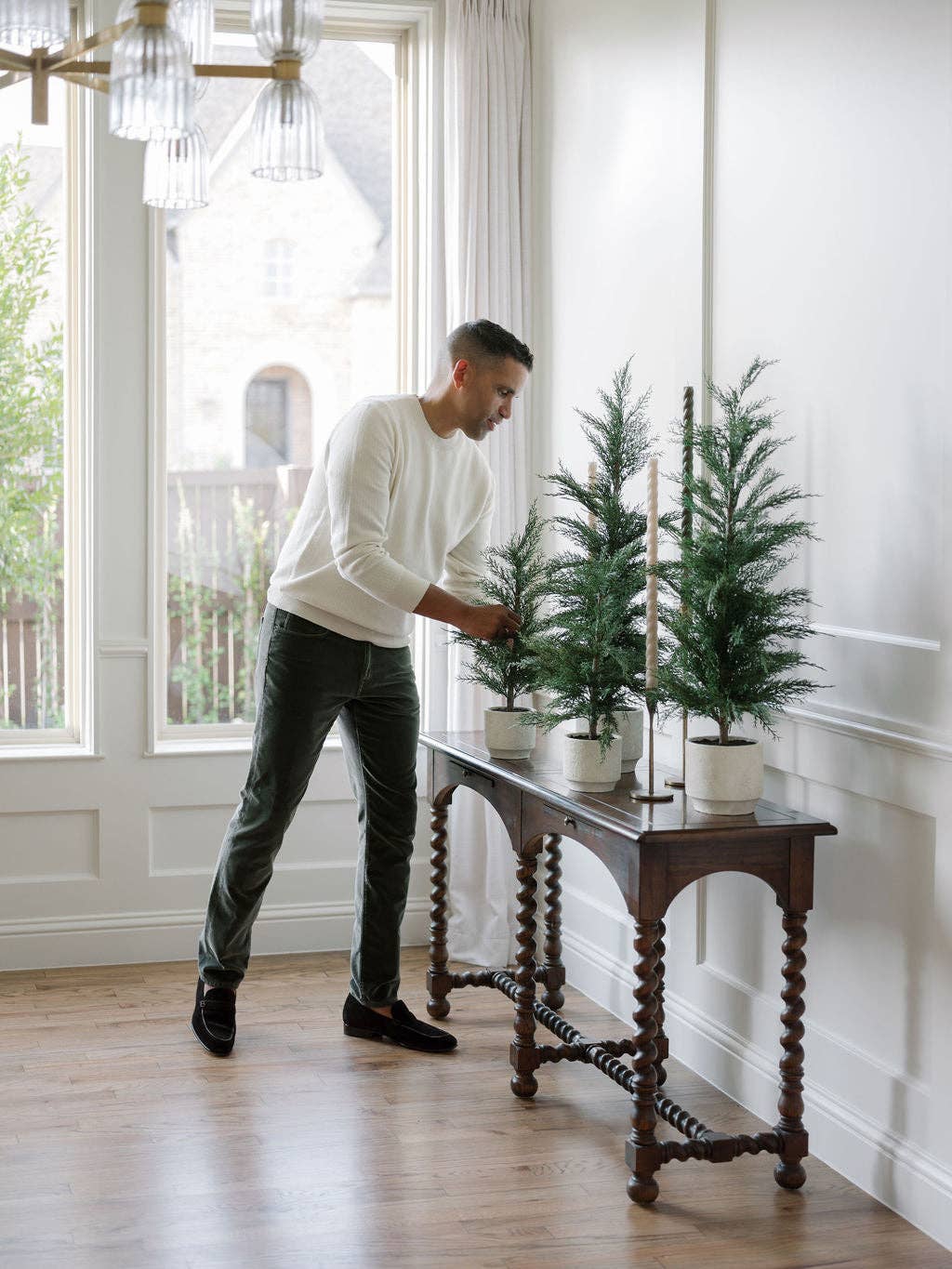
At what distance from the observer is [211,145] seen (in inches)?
164

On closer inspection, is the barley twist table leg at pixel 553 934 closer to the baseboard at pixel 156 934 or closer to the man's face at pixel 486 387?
the baseboard at pixel 156 934

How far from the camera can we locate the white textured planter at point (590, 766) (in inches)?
112

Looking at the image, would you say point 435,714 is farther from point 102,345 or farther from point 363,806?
point 102,345

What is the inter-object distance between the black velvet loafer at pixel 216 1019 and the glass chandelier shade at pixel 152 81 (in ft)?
6.91

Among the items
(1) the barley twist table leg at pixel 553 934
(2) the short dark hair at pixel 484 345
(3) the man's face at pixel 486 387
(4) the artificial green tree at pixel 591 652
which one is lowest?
(1) the barley twist table leg at pixel 553 934

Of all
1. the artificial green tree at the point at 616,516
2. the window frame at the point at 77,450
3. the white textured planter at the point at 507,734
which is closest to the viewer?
the artificial green tree at the point at 616,516

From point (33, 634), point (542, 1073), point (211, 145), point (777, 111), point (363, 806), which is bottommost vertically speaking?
point (542, 1073)

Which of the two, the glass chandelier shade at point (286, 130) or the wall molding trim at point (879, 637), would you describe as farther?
the wall molding trim at point (879, 637)

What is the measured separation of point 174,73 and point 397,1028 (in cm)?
224

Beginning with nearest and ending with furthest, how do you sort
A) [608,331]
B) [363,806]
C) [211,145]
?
[363,806], [608,331], [211,145]

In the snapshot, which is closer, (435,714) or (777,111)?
(777,111)

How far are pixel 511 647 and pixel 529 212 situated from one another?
153 centimetres

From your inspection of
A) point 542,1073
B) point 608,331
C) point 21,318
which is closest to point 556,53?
point 608,331

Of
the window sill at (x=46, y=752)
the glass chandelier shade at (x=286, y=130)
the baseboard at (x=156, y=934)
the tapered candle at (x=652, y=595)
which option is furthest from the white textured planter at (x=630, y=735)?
the window sill at (x=46, y=752)
